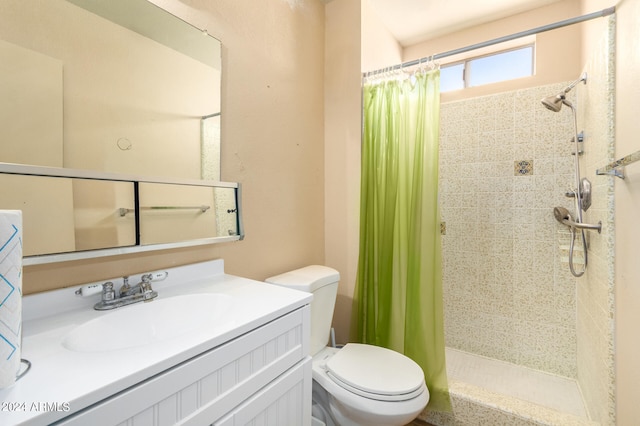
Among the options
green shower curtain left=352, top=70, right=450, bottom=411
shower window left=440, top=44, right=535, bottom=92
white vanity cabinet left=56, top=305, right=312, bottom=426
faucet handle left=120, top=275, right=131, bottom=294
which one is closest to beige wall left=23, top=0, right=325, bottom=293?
faucet handle left=120, top=275, right=131, bottom=294

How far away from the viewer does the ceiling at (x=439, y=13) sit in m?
1.99

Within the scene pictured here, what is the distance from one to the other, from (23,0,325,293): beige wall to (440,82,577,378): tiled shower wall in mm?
1090

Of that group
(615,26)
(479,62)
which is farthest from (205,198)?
(479,62)

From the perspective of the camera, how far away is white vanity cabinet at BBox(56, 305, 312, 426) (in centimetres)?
57

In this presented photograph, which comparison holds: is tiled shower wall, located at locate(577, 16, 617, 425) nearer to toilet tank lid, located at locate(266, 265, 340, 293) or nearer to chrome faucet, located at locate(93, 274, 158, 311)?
toilet tank lid, located at locate(266, 265, 340, 293)

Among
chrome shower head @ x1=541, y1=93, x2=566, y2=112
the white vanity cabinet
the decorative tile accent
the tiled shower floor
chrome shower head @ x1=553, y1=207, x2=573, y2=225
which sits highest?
chrome shower head @ x1=541, y1=93, x2=566, y2=112

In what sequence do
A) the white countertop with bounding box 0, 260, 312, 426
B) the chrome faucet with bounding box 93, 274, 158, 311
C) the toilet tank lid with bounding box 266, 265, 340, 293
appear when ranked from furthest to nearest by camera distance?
1. the toilet tank lid with bounding box 266, 265, 340, 293
2. the chrome faucet with bounding box 93, 274, 158, 311
3. the white countertop with bounding box 0, 260, 312, 426

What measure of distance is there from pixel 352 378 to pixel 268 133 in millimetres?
1252

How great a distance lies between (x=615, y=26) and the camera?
1.22 metres

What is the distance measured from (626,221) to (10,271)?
1.81 metres

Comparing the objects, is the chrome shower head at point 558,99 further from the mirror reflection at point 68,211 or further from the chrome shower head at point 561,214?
the mirror reflection at point 68,211

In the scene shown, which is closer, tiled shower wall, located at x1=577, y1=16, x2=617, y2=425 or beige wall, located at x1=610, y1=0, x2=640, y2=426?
beige wall, located at x1=610, y1=0, x2=640, y2=426

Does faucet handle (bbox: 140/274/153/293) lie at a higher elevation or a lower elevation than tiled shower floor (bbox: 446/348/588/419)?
higher

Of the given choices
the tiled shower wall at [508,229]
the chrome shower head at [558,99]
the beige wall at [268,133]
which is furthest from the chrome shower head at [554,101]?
the beige wall at [268,133]
